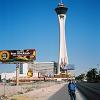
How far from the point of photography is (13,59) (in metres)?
105

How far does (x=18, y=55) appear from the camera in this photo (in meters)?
107

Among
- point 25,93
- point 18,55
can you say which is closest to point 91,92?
point 25,93

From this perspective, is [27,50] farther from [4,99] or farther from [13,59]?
[4,99]

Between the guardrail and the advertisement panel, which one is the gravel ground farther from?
the advertisement panel

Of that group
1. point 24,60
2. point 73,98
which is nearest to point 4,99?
point 73,98

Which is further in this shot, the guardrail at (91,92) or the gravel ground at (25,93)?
the gravel ground at (25,93)

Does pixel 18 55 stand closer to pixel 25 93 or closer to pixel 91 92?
pixel 25 93

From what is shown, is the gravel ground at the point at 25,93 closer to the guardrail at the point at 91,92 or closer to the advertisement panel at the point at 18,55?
the guardrail at the point at 91,92

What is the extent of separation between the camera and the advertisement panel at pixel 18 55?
104869 mm

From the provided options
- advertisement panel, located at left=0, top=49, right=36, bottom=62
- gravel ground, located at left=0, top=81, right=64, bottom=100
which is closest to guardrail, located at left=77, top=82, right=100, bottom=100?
gravel ground, located at left=0, top=81, right=64, bottom=100

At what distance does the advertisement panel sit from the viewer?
105m

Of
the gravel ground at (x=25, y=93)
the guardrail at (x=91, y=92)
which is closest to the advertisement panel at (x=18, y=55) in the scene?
the guardrail at (x=91, y=92)

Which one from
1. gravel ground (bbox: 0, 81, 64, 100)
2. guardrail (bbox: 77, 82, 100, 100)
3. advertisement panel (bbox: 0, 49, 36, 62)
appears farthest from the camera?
advertisement panel (bbox: 0, 49, 36, 62)

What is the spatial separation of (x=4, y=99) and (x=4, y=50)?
256 feet
